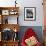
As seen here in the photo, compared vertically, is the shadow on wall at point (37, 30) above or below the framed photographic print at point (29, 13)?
below

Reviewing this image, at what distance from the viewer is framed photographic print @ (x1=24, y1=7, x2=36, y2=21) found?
5953 mm

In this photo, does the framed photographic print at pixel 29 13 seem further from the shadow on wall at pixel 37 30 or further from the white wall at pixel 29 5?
the shadow on wall at pixel 37 30

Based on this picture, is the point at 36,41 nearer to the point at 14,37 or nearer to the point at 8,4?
the point at 14,37

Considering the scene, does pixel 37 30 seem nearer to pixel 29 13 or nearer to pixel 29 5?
pixel 29 13

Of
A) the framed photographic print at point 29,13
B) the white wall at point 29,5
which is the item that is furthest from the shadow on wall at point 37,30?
the framed photographic print at point 29,13

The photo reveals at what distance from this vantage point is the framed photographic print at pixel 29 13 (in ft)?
19.5

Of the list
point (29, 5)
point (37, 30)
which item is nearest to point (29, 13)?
point (29, 5)

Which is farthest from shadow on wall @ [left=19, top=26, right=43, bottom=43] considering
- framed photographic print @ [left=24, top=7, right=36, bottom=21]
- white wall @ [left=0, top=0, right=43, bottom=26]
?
framed photographic print @ [left=24, top=7, right=36, bottom=21]

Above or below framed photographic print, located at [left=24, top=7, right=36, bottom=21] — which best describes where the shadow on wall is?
below

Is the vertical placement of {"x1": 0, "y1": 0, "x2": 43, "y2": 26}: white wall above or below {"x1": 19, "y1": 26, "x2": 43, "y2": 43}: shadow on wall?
above

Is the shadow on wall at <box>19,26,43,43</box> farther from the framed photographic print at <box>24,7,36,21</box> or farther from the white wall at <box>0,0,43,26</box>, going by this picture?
the framed photographic print at <box>24,7,36,21</box>

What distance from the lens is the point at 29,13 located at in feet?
19.6

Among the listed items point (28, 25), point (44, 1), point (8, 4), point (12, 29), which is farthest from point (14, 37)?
point (44, 1)

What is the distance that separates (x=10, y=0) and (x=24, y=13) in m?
0.72
